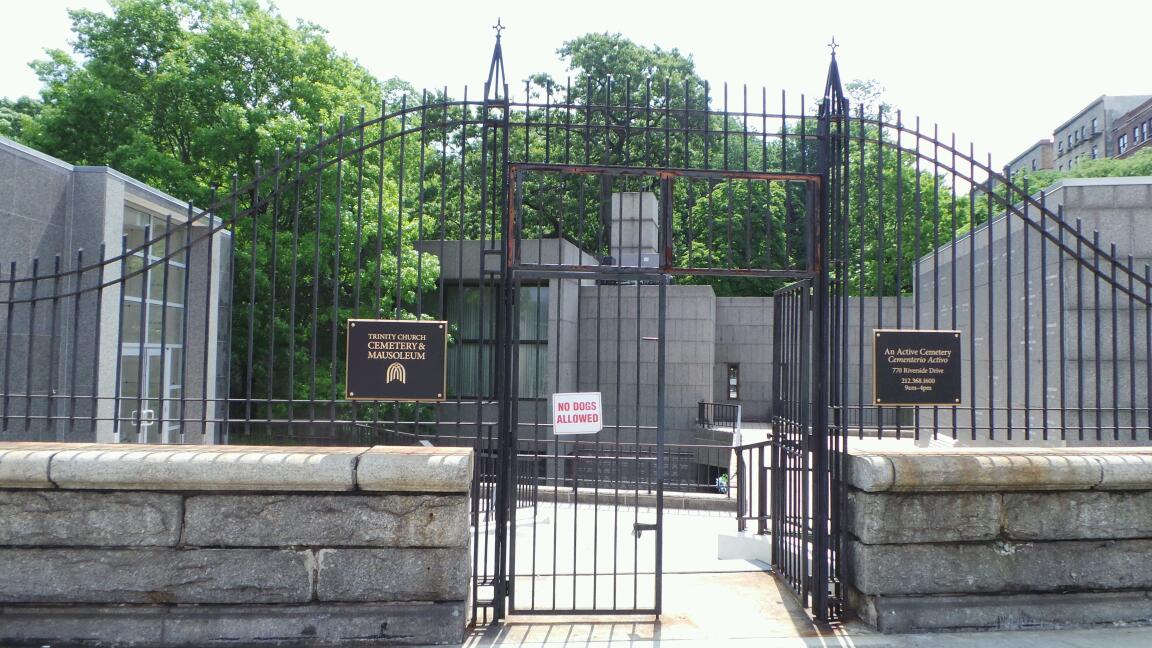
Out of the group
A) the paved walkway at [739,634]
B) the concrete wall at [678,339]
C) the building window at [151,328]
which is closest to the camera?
the paved walkway at [739,634]

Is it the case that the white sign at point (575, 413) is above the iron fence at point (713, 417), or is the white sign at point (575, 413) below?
above

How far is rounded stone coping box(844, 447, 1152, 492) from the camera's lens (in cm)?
539

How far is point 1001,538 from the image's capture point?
18.2ft

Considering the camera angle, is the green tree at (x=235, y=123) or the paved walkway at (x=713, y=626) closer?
the paved walkway at (x=713, y=626)

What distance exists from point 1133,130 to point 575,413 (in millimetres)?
69042

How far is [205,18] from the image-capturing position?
2345 centimetres

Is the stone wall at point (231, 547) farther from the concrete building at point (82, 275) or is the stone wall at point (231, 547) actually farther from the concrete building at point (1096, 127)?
the concrete building at point (1096, 127)

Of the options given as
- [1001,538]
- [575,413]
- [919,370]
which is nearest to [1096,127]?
[919,370]

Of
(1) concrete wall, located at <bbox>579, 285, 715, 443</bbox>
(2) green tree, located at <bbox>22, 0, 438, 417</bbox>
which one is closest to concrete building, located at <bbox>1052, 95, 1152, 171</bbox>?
(1) concrete wall, located at <bbox>579, 285, 715, 443</bbox>

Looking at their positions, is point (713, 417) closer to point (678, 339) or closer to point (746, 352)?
point (678, 339)

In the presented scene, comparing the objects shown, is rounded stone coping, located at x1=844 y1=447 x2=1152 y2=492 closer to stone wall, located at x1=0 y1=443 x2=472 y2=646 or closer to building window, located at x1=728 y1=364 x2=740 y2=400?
stone wall, located at x1=0 y1=443 x2=472 y2=646

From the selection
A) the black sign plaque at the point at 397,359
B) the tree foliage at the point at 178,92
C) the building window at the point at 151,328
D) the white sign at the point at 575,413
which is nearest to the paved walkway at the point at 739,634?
the white sign at the point at 575,413

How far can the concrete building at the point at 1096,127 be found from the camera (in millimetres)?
62281

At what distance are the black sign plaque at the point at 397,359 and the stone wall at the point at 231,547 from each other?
1.71 ft
